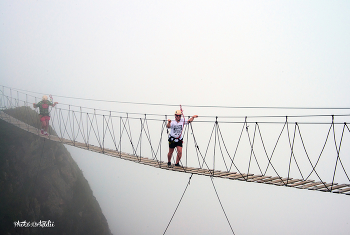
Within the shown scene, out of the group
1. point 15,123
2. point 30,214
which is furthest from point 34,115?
point 30,214

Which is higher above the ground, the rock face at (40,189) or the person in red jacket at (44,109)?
the person in red jacket at (44,109)

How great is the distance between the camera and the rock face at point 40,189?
987 centimetres

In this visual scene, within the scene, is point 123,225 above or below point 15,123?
below

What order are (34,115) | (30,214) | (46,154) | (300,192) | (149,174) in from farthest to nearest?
(149,174) < (300,192) < (34,115) < (46,154) < (30,214)

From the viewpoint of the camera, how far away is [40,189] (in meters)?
11.1

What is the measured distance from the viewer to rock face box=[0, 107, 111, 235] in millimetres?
9867

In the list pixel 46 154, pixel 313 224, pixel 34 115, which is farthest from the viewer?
pixel 313 224

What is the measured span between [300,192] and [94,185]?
33.3 metres

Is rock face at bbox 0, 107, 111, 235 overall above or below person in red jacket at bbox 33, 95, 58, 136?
below

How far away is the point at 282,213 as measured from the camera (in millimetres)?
34406

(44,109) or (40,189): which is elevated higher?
(44,109)

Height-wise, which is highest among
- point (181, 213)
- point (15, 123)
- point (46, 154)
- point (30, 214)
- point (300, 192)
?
point (15, 123)

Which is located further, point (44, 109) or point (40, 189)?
point (40, 189)

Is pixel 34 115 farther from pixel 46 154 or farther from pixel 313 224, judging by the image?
pixel 313 224
